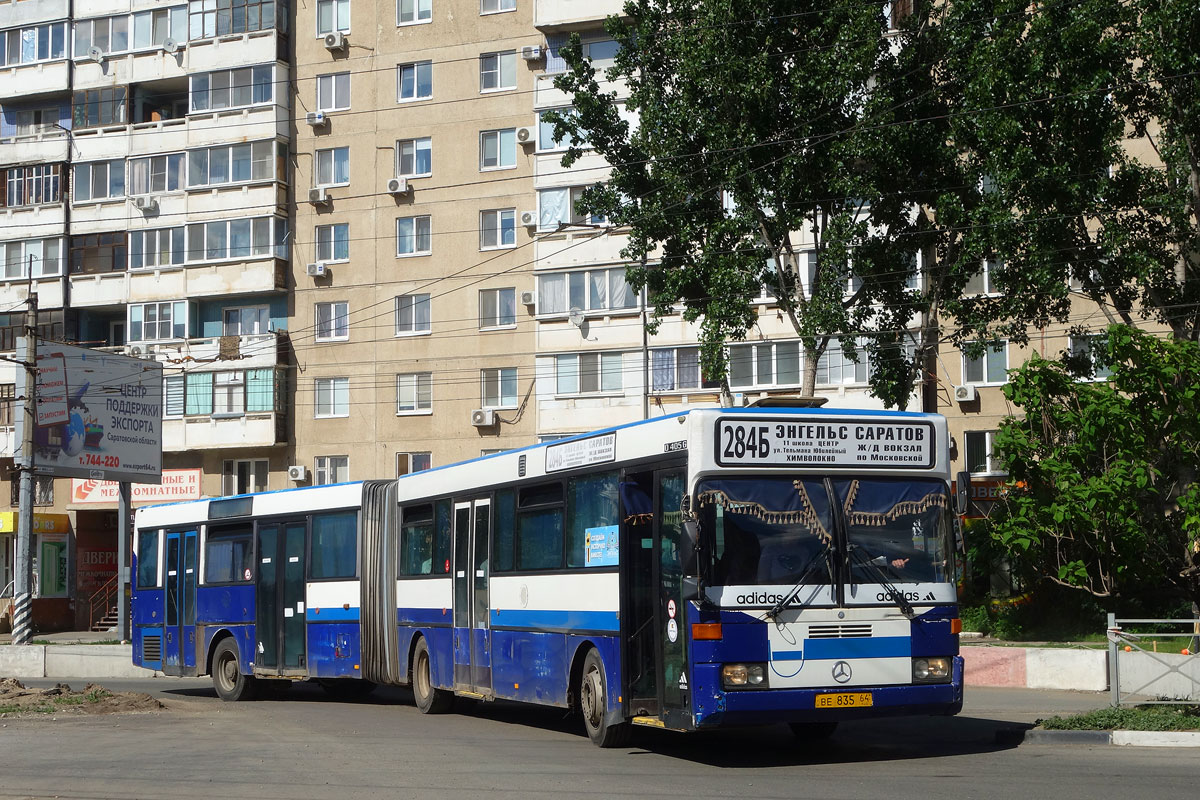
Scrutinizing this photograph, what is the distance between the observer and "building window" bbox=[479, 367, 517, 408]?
5003cm

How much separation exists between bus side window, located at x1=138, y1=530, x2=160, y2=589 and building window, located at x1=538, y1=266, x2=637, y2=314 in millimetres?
23407

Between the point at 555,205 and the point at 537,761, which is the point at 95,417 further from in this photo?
the point at 537,761

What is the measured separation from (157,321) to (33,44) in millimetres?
12404

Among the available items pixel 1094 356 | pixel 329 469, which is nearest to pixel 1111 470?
pixel 1094 356

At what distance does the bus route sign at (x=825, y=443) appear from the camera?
13.0 meters

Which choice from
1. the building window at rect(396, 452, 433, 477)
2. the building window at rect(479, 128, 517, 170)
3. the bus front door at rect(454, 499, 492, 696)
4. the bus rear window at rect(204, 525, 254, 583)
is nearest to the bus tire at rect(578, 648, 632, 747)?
the bus front door at rect(454, 499, 492, 696)

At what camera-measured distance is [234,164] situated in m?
53.5

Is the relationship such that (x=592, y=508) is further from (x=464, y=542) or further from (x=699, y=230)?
(x=699, y=230)

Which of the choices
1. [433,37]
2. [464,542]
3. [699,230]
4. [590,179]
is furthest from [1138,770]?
[433,37]

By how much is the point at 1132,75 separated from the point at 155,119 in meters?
38.3

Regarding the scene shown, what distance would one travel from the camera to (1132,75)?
27.7 meters

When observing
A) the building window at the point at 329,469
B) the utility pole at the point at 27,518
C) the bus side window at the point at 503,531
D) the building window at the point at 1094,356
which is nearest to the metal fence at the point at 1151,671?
the bus side window at the point at 503,531

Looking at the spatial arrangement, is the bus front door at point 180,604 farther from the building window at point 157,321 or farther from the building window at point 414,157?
the building window at point 157,321

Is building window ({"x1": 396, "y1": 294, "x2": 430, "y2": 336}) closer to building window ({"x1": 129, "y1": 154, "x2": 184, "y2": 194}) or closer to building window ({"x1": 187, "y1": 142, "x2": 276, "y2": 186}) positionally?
building window ({"x1": 187, "y1": 142, "x2": 276, "y2": 186})
